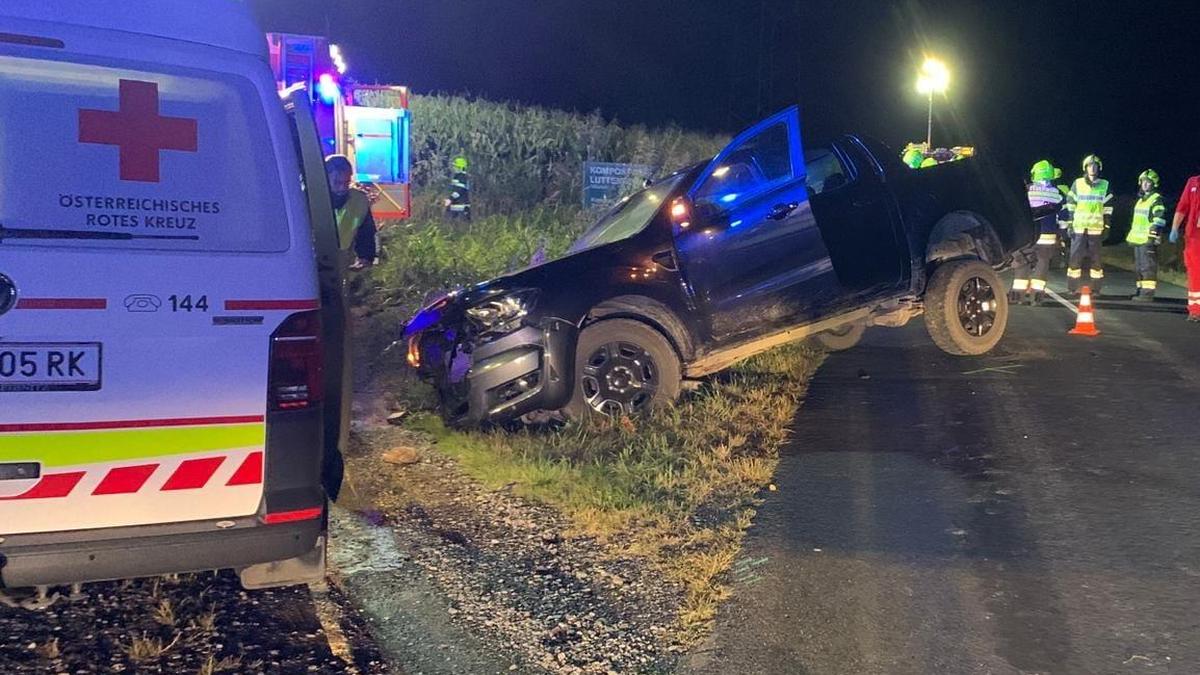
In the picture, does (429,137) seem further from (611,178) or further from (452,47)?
(452,47)

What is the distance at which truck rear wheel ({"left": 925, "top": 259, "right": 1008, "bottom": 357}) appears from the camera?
7836 mm

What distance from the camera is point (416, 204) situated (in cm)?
1677

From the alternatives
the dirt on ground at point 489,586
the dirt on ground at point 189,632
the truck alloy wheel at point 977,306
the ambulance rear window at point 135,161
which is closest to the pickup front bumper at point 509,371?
the dirt on ground at point 489,586

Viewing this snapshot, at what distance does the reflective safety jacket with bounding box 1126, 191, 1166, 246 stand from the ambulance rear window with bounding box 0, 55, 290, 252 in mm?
13008

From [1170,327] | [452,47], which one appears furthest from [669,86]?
[1170,327]

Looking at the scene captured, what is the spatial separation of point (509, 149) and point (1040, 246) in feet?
32.1

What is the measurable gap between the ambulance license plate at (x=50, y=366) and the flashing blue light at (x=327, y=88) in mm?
11067

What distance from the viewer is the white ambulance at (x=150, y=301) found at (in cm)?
288

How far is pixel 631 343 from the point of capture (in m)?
6.45

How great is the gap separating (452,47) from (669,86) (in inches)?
294

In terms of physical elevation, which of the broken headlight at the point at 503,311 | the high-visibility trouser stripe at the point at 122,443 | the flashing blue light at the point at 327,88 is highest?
the flashing blue light at the point at 327,88

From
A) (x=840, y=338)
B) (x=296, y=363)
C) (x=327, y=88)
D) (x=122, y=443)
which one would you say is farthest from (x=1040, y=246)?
(x=122, y=443)

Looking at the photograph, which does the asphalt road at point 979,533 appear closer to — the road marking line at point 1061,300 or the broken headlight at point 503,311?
the broken headlight at point 503,311

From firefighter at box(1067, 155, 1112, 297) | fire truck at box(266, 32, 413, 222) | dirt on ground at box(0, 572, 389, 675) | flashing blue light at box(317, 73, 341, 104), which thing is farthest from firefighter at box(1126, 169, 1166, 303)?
dirt on ground at box(0, 572, 389, 675)
